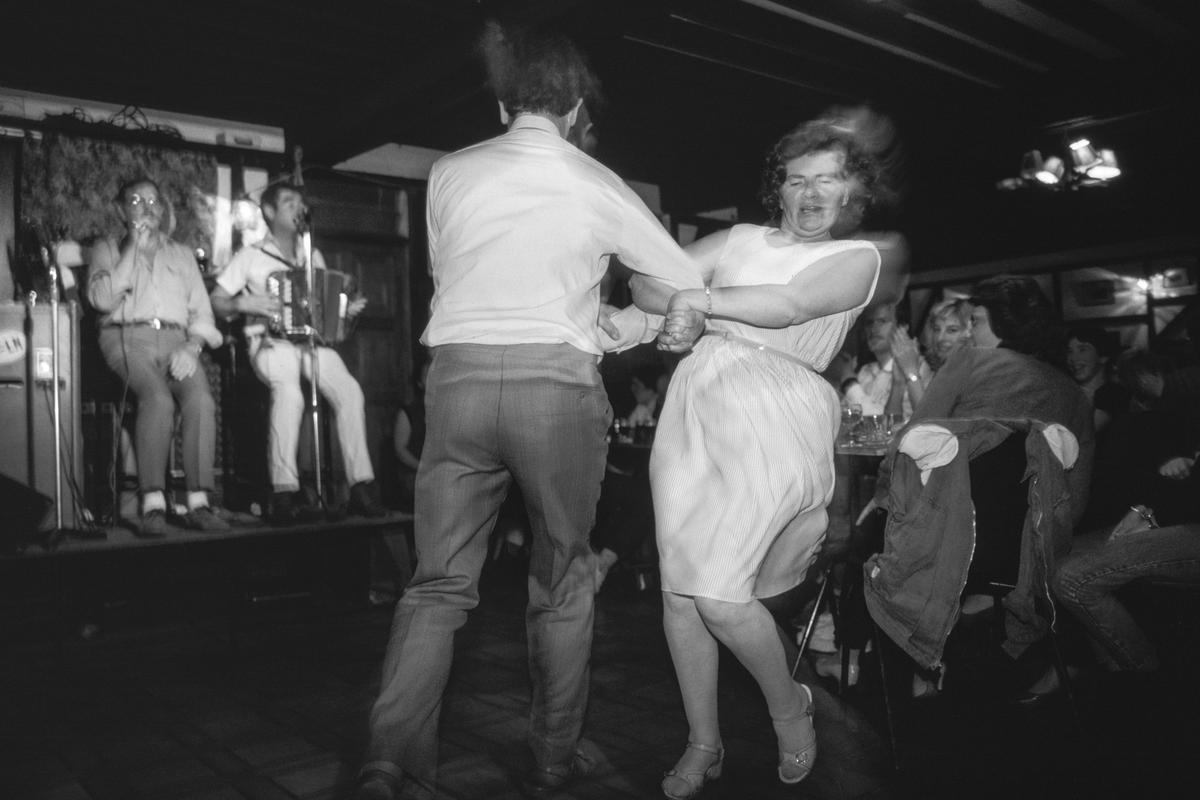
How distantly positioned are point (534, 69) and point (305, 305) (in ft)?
10.2

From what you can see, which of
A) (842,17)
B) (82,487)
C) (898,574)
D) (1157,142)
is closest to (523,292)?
(898,574)

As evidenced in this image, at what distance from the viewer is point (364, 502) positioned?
15.3 feet

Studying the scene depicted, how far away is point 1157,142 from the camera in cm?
900

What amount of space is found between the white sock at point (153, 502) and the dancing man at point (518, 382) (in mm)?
2670

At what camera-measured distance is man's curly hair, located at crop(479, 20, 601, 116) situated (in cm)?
204

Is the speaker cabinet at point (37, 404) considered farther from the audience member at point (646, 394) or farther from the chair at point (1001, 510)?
the chair at point (1001, 510)

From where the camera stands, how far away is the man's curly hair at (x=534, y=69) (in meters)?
2.04

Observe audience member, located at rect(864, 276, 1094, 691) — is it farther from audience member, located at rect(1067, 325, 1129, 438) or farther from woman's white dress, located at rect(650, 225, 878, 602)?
audience member, located at rect(1067, 325, 1129, 438)

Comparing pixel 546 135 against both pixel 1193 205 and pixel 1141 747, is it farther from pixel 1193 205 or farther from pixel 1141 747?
pixel 1193 205

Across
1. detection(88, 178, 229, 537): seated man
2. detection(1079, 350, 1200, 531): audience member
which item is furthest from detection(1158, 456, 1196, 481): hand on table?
detection(88, 178, 229, 537): seated man

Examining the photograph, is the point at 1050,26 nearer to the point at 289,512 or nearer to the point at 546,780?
the point at 289,512

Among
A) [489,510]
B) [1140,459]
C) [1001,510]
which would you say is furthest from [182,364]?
[1140,459]

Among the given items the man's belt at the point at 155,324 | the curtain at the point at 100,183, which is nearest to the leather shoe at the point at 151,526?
the man's belt at the point at 155,324

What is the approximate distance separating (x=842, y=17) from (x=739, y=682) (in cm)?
366
